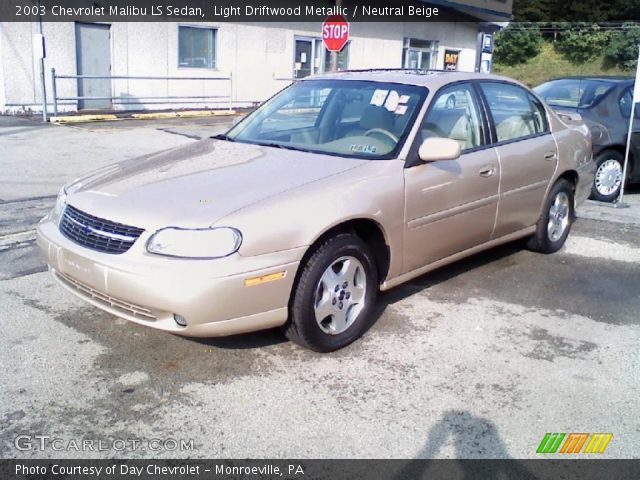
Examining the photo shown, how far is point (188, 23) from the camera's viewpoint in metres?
17.2

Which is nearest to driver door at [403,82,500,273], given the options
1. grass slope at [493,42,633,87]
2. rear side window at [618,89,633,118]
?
rear side window at [618,89,633,118]

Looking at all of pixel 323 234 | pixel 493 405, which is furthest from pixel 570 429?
pixel 323 234

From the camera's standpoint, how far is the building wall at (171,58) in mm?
14609

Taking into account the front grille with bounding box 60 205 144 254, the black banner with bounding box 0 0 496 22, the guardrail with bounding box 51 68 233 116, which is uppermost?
the black banner with bounding box 0 0 496 22

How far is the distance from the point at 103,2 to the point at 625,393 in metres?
15.0

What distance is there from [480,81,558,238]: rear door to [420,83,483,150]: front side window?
0.19 meters

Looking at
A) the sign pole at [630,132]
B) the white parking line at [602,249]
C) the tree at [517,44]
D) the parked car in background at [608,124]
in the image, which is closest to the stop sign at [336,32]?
the parked car in background at [608,124]

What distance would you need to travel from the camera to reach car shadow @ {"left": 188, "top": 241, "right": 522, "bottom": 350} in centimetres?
404

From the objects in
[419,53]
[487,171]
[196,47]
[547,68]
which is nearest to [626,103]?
[487,171]

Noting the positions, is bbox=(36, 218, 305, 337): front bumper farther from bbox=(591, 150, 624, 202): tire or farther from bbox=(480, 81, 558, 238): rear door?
bbox=(591, 150, 624, 202): tire

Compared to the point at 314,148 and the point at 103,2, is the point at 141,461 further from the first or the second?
the point at 103,2

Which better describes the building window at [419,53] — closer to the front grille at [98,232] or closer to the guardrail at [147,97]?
the guardrail at [147,97]

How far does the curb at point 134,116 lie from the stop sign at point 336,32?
225 inches

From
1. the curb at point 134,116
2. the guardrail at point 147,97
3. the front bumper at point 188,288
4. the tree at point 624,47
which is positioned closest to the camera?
the front bumper at point 188,288
